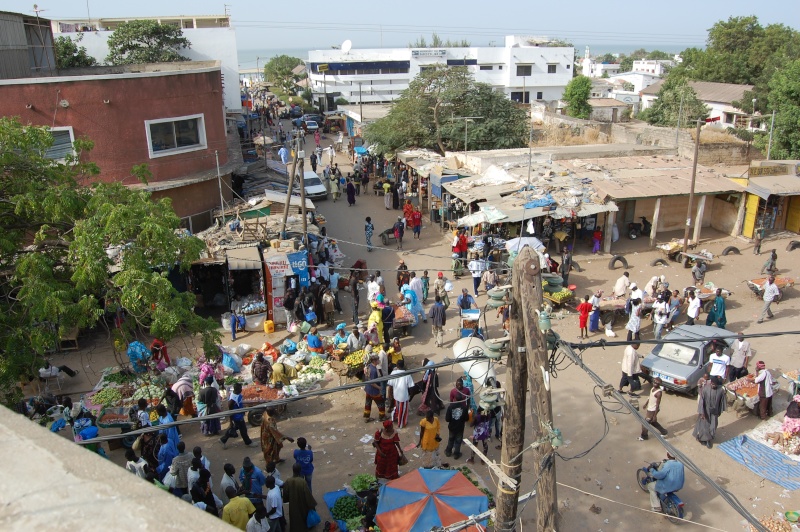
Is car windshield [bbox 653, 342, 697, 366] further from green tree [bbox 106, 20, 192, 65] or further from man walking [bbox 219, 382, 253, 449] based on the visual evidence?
green tree [bbox 106, 20, 192, 65]

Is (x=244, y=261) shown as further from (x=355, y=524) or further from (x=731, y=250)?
(x=731, y=250)

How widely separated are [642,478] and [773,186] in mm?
16983

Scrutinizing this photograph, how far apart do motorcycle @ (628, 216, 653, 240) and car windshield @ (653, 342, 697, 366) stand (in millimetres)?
10233

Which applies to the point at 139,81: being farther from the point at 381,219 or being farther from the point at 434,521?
the point at 434,521

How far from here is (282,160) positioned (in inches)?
1282

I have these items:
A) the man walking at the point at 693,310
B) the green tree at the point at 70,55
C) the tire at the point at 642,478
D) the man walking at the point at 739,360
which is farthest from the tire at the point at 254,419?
the green tree at the point at 70,55

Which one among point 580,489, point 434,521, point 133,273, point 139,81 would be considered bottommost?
point 580,489

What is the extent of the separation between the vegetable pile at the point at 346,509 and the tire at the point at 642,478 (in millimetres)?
4651

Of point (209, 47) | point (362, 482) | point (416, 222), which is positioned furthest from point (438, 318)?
point (209, 47)

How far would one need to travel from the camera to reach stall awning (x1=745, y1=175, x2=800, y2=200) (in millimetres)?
22219

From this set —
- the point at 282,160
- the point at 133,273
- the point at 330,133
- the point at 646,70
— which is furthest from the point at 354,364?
the point at 646,70

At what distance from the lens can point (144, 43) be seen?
1692 inches

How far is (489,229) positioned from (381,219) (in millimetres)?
6235

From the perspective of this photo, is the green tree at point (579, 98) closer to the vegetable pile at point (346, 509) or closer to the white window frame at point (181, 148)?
the white window frame at point (181, 148)
